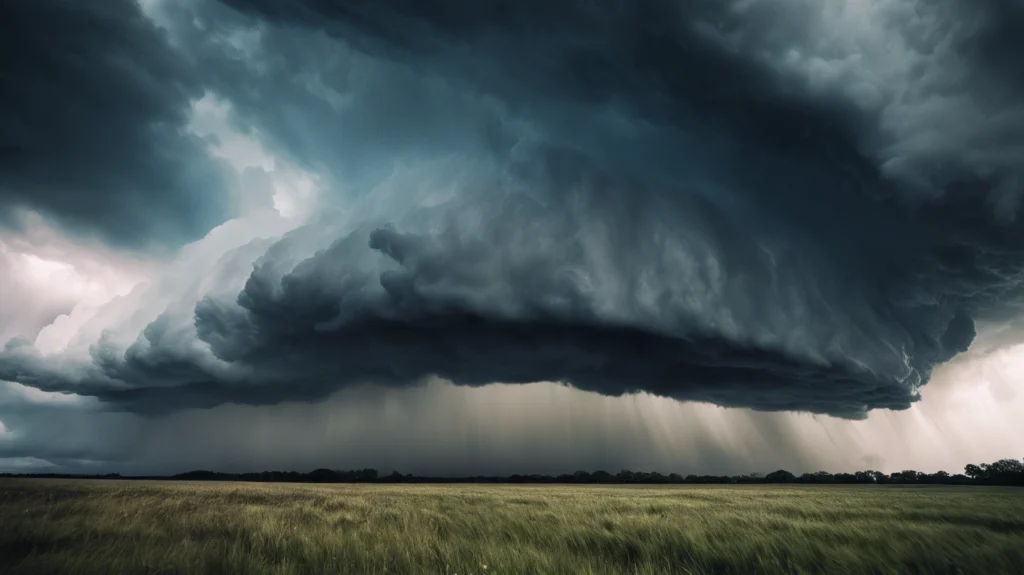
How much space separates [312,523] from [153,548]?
179 inches

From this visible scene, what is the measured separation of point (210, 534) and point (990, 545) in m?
13.0

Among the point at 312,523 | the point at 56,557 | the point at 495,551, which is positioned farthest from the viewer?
the point at 312,523

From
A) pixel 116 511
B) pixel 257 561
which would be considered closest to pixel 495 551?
pixel 257 561

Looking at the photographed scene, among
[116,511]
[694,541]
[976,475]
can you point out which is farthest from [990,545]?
[976,475]

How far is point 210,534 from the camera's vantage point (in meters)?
8.84

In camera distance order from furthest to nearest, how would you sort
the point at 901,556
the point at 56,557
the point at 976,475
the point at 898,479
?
the point at 898,479 → the point at 976,475 → the point at 901,556 → the point at 56,557

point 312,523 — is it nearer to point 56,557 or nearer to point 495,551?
point 56,557

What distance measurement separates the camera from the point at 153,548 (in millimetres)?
6703

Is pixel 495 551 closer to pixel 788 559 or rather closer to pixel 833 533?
pixel 788 559

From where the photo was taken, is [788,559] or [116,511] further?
[116,511]

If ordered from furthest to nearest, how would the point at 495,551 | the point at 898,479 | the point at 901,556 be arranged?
the point at 898,479 → the point at 901,556 → the point at 495,551

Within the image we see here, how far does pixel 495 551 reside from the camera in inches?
258

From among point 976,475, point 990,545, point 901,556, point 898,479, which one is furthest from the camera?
point 898,479

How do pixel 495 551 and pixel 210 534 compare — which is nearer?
pixel 495 551
